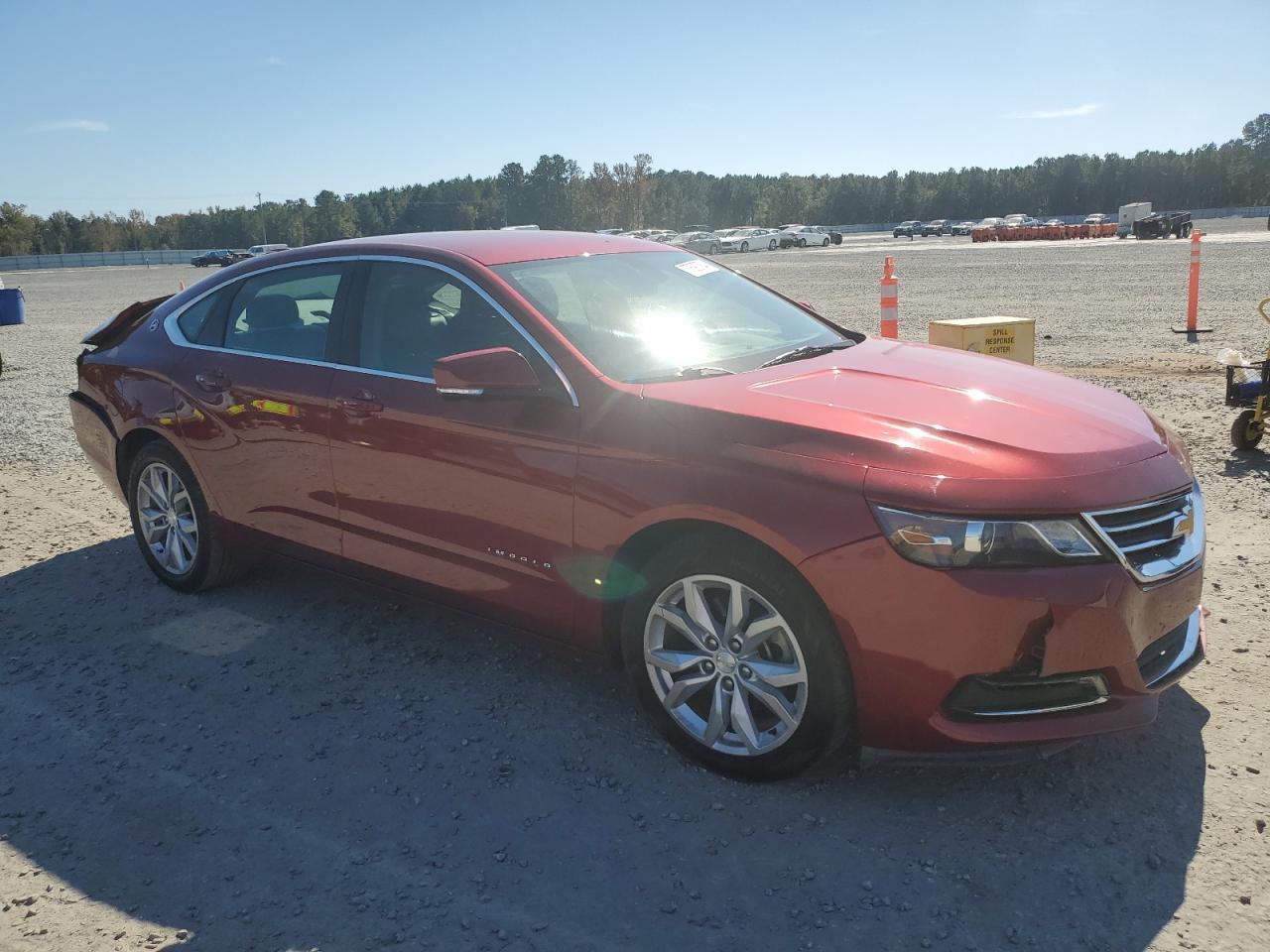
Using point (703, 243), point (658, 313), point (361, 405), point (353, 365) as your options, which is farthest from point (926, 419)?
point (703, 243)

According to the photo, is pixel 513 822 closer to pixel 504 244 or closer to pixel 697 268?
pixel 504 244

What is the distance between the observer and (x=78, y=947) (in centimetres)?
265

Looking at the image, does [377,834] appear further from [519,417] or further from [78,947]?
[519,417]

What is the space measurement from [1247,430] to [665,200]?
14792cm

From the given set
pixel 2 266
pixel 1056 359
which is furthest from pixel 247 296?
pixel 2 266

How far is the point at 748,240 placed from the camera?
63469 mm

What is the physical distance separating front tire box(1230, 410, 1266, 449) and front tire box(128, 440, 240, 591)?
614 centimetres

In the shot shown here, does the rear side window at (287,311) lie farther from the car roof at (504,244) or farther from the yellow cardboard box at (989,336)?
the yellow cardboard box at (989,336)

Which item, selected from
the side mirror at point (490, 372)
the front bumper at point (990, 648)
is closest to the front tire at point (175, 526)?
the side mirror at point (490, 372)

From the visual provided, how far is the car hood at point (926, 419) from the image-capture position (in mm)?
2871

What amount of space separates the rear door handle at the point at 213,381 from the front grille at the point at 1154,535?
3.61m

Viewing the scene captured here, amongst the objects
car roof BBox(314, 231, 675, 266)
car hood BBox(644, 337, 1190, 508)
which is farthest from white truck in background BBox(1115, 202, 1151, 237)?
car hood BBox(644, 337, 1190, 508)

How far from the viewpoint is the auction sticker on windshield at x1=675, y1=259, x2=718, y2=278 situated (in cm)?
450

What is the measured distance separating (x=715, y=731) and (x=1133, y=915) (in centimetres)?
124
